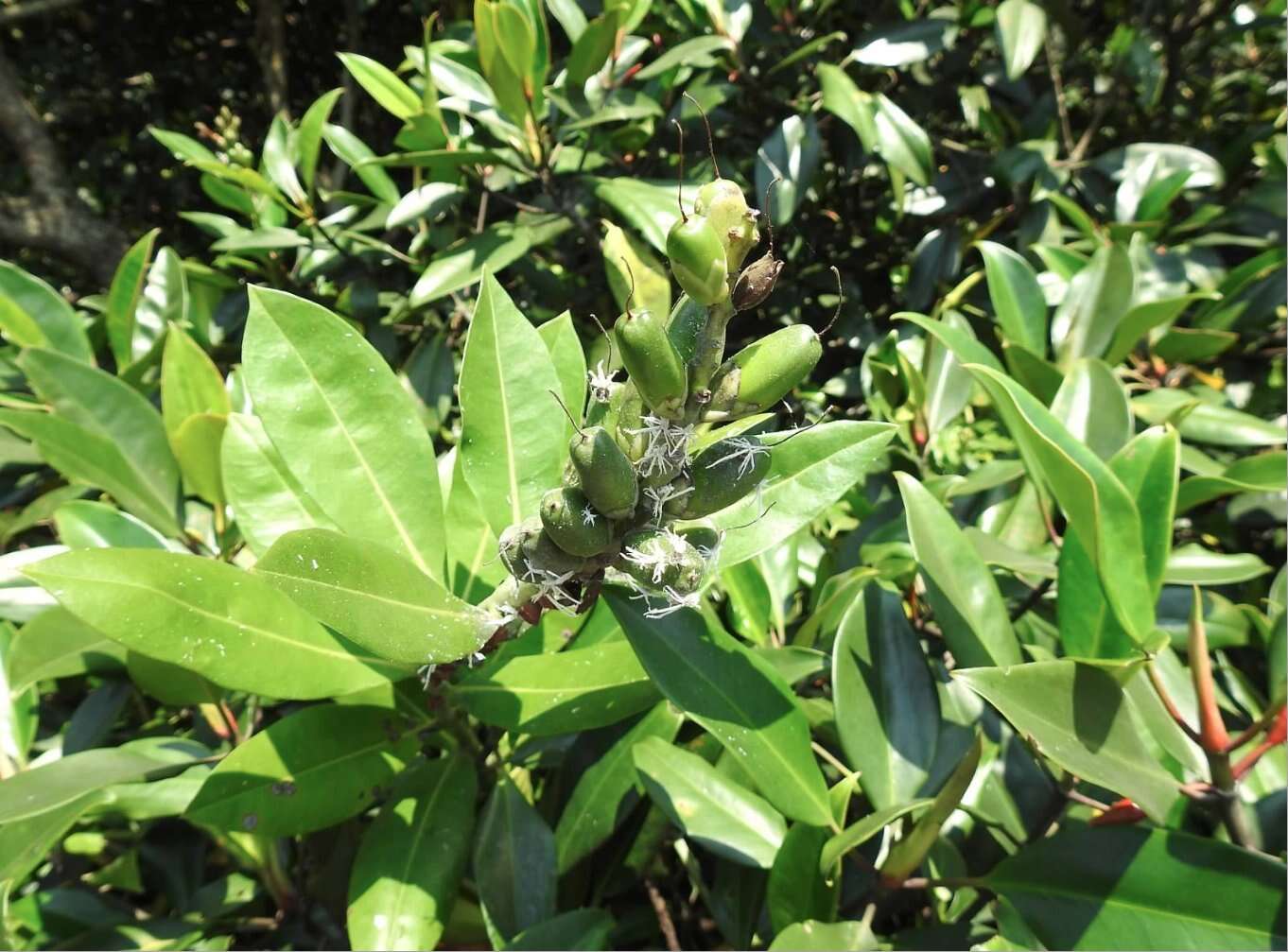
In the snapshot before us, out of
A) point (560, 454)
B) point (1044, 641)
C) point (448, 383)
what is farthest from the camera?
point (448, 383)

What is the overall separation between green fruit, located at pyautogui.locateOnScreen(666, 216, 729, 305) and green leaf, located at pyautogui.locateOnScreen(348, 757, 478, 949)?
2.31 ft

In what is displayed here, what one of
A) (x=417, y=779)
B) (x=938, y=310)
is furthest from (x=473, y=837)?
(x=938, y=310)

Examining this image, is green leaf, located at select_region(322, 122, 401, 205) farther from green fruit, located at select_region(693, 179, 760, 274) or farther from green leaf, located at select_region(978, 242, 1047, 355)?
green fruit, located at select_region(693, 179, 760, 274)

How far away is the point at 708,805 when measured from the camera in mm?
1000

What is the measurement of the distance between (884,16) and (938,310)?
2.67 ft

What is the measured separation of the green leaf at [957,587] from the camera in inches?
39.3

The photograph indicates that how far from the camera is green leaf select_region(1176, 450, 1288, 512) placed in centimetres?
123

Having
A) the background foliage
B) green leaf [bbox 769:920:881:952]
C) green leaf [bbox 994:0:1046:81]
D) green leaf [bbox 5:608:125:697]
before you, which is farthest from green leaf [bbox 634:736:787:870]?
green leaf [bbox 994:0:1046:81]

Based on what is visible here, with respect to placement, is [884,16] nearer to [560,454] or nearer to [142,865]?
[560,454]

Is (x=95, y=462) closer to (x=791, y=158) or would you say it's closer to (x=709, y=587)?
(x=709, y=587)

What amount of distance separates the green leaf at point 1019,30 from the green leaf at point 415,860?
1.71 meters

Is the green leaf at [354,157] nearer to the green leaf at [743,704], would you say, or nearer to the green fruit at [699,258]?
the green leaf at [743,704]

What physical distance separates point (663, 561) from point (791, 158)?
1382 mm

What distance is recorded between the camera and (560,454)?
90 cm
